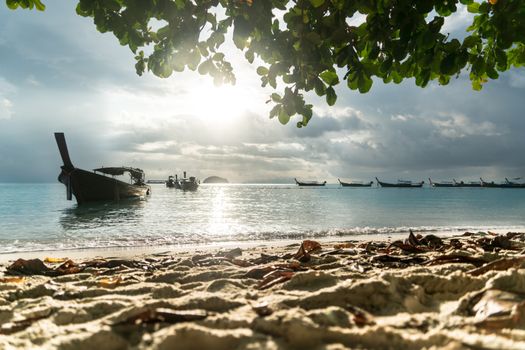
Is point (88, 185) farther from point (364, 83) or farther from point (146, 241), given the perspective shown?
point (364, 83)

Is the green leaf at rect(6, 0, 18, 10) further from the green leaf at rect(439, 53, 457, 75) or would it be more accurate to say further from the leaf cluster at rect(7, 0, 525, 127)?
the green leaf at rect(439, 53, 457, 75)

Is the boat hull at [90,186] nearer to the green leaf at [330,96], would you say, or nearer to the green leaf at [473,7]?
the green leaf at [330,96]

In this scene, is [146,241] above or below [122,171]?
below

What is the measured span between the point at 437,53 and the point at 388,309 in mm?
2452

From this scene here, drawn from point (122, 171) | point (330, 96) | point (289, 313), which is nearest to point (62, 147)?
point (122, 171)

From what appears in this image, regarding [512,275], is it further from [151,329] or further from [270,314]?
[151,329]

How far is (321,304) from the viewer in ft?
6.56

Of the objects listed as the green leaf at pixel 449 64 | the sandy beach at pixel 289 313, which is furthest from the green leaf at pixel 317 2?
the sandy beach at pixel 289 313

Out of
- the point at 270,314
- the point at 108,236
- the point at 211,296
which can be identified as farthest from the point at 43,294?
the point at 108,236

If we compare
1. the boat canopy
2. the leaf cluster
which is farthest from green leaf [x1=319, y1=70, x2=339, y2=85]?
the boat canopy

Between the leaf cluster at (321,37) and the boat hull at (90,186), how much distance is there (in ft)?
97.9

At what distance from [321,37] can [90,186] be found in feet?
113

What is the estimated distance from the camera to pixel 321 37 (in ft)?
11.4

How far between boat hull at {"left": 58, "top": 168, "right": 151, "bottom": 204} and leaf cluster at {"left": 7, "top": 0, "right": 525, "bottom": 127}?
29.8 m
